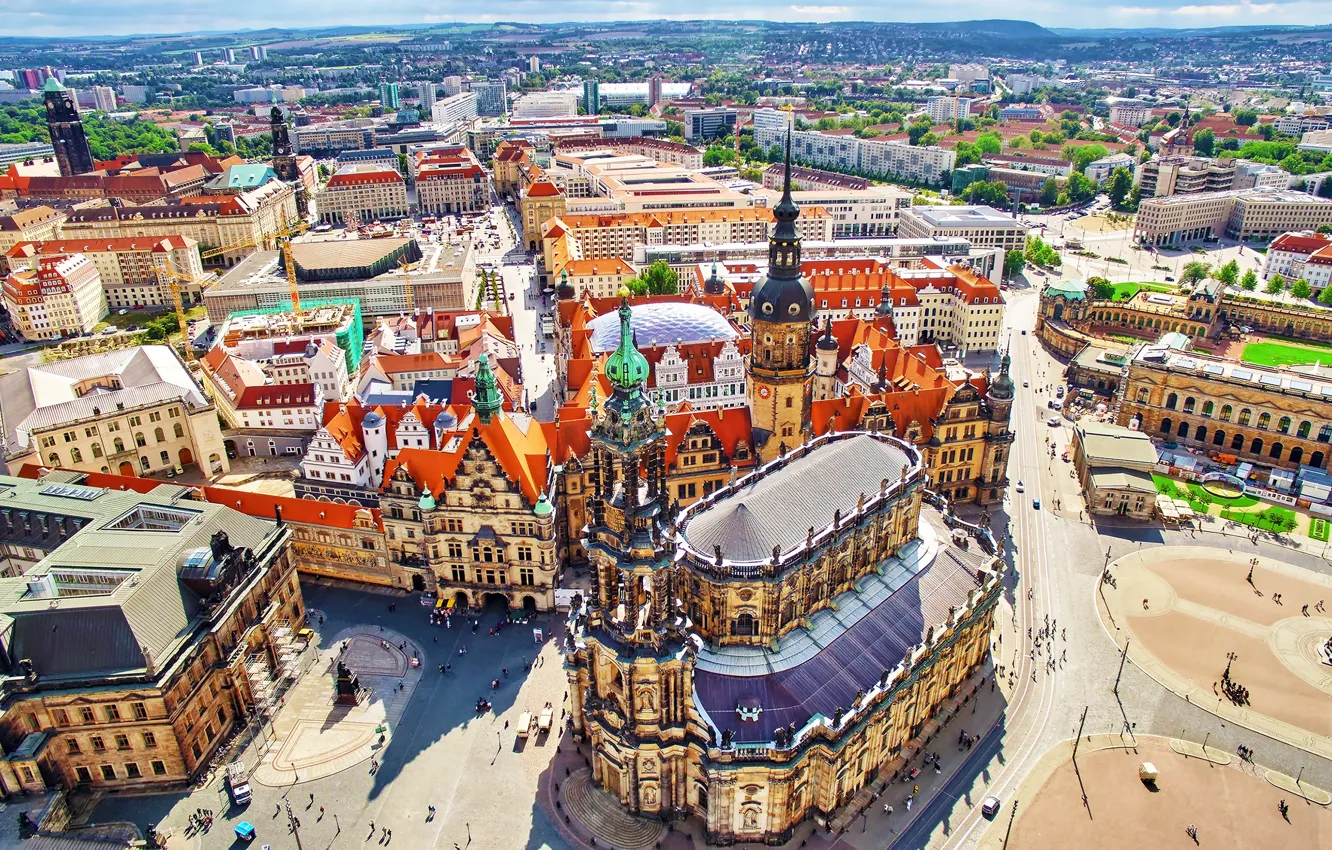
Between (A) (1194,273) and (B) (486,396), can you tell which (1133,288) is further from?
(B) (486,396)

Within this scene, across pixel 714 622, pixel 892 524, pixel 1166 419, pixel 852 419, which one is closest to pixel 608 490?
pixel 714 622

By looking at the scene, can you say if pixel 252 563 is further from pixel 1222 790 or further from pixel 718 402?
pixel 1222 790

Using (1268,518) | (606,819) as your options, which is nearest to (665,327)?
(606,819)

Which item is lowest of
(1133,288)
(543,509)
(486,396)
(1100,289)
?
(1133,288)

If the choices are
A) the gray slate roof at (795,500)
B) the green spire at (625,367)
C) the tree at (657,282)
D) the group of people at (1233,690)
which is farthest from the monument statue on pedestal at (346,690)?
the tree at (657,282)

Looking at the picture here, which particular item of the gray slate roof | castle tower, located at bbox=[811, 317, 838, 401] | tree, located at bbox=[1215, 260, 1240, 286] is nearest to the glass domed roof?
castle tower, located at bbox=[811, 317, 838, 401]
